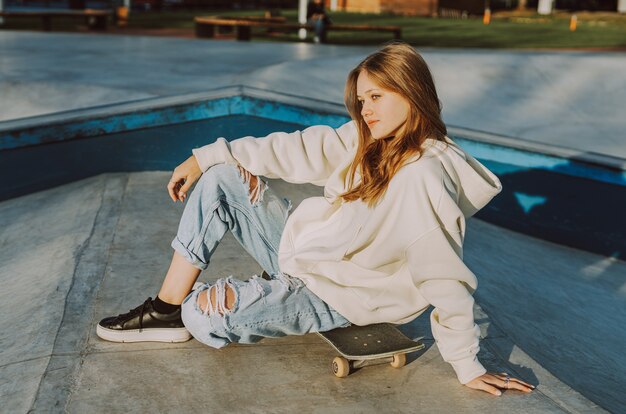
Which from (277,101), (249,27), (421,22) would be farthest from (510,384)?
(421,22)

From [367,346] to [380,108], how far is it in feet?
3.17

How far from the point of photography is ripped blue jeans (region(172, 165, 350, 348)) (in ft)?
10.2

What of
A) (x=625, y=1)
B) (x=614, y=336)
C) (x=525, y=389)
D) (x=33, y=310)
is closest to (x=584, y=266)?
(x=614, y=336)

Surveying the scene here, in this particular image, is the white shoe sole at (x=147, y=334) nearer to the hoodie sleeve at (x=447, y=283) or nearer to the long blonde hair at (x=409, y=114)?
the long blonde hair at (x=409, y=114)

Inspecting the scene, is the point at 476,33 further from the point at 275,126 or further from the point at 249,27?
the point at 275,126

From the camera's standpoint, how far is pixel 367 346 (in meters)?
3.22

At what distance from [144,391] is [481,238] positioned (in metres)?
3.63

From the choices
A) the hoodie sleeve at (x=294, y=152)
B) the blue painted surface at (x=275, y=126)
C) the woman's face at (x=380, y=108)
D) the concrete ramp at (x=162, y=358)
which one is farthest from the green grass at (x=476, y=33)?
the woman's face at (x=380, y=108)

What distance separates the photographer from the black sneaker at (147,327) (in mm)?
3398

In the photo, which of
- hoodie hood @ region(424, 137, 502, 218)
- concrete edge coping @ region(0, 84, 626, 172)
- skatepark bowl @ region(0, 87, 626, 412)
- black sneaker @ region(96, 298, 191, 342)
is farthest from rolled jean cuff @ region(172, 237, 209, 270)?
concrete edge coping @ region(0, 84, 626, 172)

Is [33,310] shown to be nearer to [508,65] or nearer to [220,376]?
[220,376]

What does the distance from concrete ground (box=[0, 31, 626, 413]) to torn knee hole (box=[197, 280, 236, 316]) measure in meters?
0.29

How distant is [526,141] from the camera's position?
254 inches

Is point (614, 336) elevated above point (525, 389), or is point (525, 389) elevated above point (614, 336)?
point (525, 389)
